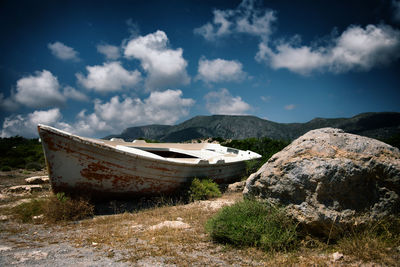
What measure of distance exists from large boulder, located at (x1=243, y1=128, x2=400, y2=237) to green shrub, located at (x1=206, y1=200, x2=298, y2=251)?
27 centimetres

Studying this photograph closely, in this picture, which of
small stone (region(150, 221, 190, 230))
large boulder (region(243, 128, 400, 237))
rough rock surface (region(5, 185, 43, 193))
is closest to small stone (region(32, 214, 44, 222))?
small stone (region(150, 221, 190, 230))

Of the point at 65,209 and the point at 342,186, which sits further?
the point at 65,209

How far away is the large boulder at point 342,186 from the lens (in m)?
3.56

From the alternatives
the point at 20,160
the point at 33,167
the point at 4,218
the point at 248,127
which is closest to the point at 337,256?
the point at 4,218

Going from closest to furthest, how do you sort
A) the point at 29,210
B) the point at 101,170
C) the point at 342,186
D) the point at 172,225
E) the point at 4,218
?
1. the point at 342,186
2. the point at 172,225
3. the point at 4,218
4. the point at 29,210
5. the point at 101,170

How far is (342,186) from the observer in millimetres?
3586

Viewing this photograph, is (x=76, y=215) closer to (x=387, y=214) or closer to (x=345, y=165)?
(x=345, y=165)

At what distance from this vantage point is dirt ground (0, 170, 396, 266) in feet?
10.4

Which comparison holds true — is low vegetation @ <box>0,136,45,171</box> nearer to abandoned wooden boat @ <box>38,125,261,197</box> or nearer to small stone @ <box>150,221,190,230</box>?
abandoned wooden boat @ <box>38,125,261,197</box>

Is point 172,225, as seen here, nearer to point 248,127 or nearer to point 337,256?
point 337,256

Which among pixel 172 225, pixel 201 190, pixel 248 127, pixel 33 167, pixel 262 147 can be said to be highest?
pixel 248 127

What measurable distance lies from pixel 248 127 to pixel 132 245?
79971 mm

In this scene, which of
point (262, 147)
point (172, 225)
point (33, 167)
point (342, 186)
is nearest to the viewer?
point (342, 186)

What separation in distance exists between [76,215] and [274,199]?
4.84 metres
